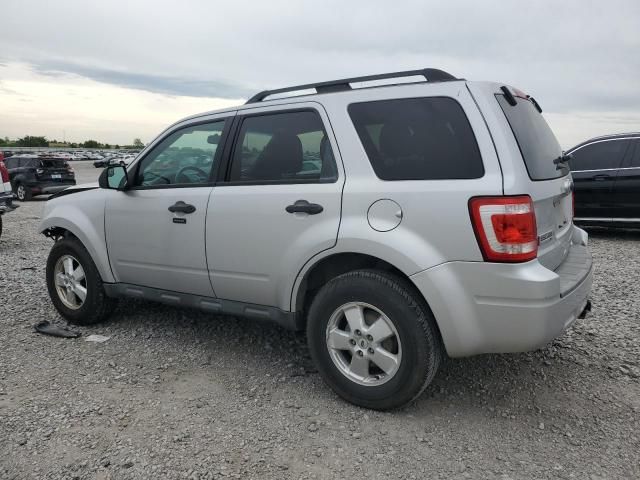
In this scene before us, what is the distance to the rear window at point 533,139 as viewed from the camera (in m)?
2.90

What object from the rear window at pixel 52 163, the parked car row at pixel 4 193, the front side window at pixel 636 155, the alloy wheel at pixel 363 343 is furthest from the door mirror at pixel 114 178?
the rear window at pixel 52 163

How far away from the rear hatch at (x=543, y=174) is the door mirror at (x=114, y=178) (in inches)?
112

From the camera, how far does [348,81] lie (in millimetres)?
3307

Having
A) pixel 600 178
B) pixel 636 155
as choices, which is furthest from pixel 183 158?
pixel 636 155

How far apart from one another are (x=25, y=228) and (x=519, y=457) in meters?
11.0

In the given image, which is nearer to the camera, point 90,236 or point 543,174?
point 543,174

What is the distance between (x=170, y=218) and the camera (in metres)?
3.89

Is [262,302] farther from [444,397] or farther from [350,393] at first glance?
[444,397]

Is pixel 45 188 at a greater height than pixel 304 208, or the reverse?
pixel 304 208

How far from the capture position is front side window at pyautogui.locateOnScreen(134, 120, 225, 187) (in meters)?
3.85

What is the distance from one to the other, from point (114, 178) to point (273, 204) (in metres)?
1.78

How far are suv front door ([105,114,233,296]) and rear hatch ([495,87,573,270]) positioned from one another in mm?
1928

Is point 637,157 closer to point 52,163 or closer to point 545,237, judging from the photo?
point 545,237

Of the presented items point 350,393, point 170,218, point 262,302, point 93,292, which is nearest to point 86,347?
point 93,292
